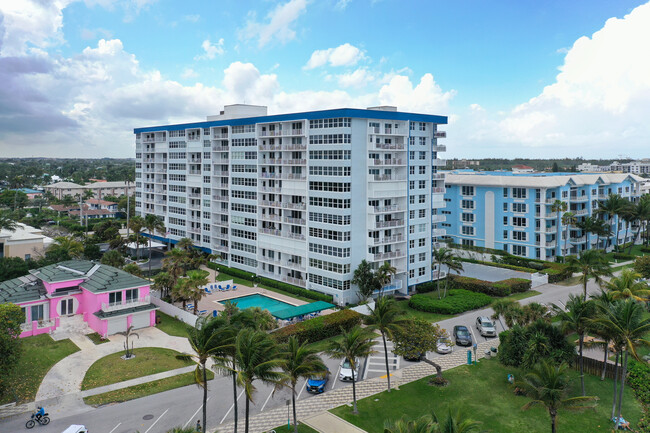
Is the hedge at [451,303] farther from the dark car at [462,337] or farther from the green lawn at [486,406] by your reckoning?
the green lawn at [486,406]

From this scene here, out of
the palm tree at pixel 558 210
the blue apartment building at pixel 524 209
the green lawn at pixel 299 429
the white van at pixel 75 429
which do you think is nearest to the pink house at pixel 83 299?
the white van at pixel 75 429

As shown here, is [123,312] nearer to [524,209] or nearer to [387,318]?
[387,318]

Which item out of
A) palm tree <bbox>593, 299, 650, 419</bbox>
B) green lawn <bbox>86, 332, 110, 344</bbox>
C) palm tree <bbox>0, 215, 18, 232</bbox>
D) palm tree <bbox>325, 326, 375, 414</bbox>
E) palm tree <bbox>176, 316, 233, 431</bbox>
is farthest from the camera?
palm tree <bbox>0, 215, 18, 232</bbox>

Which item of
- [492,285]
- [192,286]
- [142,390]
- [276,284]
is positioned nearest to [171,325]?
[192,286]

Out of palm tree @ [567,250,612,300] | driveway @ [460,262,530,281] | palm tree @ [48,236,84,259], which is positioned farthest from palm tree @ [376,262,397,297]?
palm tree @ [48,236,84,259]

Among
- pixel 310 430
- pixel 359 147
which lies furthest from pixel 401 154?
pixel 310 430

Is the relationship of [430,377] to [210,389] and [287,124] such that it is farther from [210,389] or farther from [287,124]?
[287,124]

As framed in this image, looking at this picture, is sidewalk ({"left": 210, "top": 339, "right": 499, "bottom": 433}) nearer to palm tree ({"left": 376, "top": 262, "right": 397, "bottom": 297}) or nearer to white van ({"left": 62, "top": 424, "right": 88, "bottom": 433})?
white van ({"left": 62, "top": 424, "right": 88, "bottom": 433})
